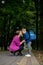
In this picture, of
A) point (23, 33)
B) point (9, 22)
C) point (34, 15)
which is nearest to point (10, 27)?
point (9, 22)

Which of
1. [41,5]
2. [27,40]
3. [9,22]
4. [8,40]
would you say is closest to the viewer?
[27,40]

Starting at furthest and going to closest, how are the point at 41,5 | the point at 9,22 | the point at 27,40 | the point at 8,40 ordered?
the point at 8,40
the point at 9,22
the point at 41,5
the point at 27,40

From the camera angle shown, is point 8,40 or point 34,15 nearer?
point 34,15

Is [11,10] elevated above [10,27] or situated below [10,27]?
above

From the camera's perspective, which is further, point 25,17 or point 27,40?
point 25,17

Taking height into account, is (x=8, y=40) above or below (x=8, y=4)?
below

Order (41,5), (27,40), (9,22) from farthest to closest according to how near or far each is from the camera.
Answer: (9,22) < (41,5) < (27,40)

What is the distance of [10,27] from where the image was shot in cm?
2870

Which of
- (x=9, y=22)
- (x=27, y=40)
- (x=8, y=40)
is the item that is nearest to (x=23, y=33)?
(x=27, y=40)

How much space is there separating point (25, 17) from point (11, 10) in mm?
1285

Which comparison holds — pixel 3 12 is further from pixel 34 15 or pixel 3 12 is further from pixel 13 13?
pixel 34 15

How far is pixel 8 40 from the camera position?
97.6ft

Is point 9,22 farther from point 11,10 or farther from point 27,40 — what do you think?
point 27,40

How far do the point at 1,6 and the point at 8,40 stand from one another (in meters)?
4.98
